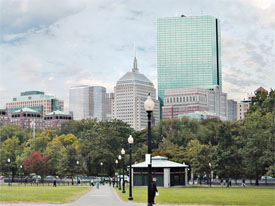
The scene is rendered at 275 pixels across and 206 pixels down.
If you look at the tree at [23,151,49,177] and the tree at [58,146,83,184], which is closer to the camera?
the tree at [58,146,83,184]

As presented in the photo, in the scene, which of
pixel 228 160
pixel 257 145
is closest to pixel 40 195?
pixel 257 145

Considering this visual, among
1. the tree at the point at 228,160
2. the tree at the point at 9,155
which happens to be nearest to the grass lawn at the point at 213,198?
the tree at the point at 228,160

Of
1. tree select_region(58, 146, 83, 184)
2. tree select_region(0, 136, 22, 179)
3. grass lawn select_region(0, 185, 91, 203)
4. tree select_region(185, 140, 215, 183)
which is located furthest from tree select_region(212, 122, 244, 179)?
tree select_region(0, 136, 22, 179)

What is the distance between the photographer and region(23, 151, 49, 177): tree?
111062 mm

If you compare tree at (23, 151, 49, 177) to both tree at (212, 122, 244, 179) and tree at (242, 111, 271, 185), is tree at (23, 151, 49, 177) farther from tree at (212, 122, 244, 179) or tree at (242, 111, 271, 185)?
tree at (242, 111, 271, 185)

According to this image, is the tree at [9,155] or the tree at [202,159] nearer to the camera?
the tree at [202,159]

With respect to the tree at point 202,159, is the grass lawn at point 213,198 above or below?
below

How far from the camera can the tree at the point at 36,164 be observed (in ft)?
364

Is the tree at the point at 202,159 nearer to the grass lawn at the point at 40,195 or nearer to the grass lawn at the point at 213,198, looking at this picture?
the grass lawn at the point at 40,195

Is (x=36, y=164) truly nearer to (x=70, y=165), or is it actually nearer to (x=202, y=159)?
(x=70, y=165)

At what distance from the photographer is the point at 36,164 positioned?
11094 cm

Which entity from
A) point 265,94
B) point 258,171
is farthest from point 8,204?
point 265,94

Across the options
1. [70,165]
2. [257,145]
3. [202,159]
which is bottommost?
[70,165]

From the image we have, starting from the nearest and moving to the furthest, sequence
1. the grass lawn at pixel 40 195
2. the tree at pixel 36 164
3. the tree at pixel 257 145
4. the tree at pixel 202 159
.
A: 1. the grass lawn at pixel 40 195
2. the tree at pixel 257 145
3. the tree at pixel 202 159
4. the tree at pixel 36 164
